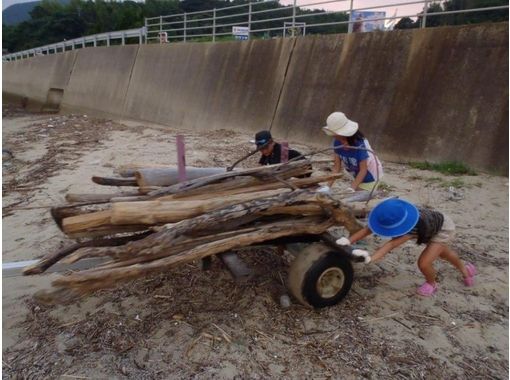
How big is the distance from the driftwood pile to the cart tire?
0.17 meters

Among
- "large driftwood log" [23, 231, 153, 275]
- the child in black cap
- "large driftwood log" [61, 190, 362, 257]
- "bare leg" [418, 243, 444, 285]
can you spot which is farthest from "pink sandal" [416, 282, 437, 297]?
"large driftwood log" [23, 231, 153, 275]

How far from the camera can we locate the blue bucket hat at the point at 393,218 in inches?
113

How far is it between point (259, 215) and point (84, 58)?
2359cm

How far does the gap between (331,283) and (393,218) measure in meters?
0.62

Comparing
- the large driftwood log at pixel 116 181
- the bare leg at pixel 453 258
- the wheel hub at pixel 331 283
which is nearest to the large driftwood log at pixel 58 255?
the large driftwood log at pixel 116 181

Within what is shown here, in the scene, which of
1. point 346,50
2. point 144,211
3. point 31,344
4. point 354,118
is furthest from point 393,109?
point 31,344

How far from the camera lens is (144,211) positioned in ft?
8.37

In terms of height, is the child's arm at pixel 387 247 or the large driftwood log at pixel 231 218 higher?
the large driftwood log at pixel 231 218

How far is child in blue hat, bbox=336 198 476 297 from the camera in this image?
288 cm

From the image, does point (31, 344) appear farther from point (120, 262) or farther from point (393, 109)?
point (393, 109)

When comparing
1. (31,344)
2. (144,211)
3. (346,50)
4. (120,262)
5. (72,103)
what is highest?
(346,50)

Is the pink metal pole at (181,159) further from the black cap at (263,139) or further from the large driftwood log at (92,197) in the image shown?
the black cap at (263,139)

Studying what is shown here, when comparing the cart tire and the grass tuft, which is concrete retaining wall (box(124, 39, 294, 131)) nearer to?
the grass tuft

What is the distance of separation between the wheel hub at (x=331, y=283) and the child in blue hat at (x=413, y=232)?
0.79 feet
